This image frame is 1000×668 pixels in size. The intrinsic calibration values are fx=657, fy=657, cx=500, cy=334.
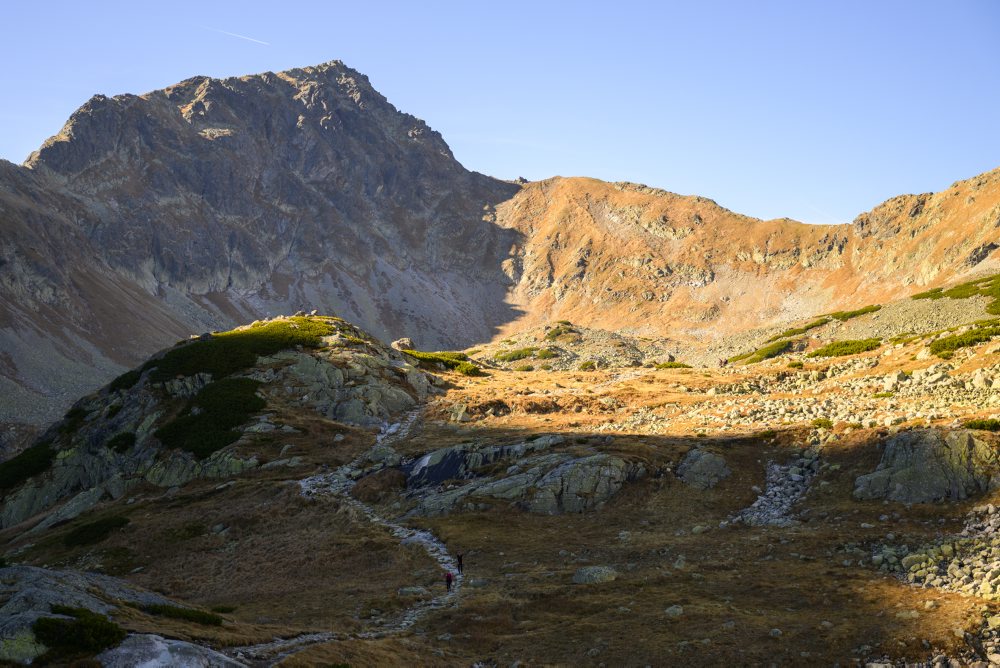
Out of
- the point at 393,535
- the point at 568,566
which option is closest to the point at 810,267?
the point at 393,535

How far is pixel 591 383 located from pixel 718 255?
14138 centimetres

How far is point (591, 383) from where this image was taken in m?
66.8

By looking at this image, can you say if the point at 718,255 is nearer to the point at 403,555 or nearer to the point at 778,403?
the point at 778,403

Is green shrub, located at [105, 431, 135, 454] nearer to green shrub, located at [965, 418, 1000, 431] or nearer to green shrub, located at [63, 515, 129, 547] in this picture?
green shrub, located at [63, 515, 129, 547]

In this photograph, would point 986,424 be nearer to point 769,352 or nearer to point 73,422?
point 769,352

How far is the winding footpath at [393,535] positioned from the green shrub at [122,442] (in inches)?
760

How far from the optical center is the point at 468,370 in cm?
8100

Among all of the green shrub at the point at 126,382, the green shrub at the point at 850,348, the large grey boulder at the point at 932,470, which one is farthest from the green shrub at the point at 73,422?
the green shrub at the point at 850,348

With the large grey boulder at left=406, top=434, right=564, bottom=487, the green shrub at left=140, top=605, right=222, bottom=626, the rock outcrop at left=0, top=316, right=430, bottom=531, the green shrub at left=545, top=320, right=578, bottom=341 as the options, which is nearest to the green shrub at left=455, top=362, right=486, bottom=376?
the rock outcrop at left=0, top=316, right=430, bottom=531

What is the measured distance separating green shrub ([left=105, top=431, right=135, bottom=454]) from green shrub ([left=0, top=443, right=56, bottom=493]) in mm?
6566

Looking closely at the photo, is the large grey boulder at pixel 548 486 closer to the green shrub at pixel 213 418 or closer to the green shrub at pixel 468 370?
the green shrub at pixel 213 418

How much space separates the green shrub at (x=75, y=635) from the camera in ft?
45.6

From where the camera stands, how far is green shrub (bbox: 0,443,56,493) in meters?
53.8

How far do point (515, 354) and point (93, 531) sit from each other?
9946 centimetres
